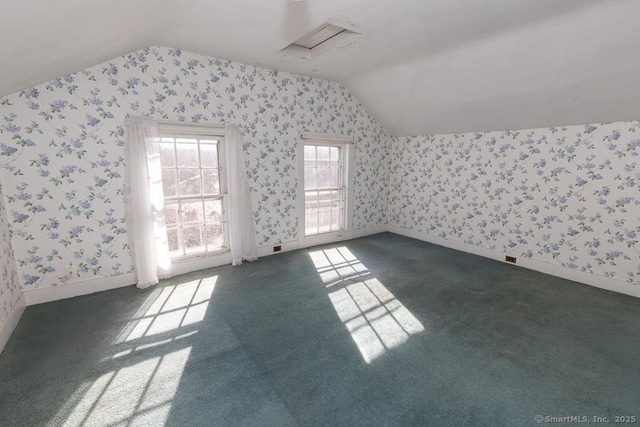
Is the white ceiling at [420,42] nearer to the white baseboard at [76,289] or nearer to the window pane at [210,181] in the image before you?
the window pane at [210,181]

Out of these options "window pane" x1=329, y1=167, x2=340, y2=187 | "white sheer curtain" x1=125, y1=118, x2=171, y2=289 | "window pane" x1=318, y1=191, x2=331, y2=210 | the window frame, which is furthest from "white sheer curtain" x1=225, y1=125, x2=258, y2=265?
"window pane" x1=329, y1=167, x2=340, y2=187

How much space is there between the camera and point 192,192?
3619mm

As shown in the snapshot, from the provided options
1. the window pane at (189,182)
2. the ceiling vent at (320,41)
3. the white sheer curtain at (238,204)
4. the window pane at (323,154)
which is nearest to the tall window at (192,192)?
the window pane at (189,182)

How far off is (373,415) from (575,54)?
329 centimetres

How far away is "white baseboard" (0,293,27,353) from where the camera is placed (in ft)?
7.36

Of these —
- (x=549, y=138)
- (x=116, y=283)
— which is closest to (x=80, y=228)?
(x=116, y=283)

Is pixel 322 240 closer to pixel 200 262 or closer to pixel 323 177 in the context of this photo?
pixel 323 177

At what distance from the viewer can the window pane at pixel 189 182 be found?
352 centimetres

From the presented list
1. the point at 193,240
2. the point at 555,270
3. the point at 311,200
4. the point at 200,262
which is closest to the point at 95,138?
the point at 193,240

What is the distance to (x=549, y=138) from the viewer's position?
3.53 metres

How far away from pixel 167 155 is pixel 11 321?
6.53ft

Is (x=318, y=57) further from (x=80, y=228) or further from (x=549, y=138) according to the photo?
(x=80, y=228)

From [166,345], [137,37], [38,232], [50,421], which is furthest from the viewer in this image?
[38,232]

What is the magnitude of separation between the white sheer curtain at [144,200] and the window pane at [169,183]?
7.3 inches
